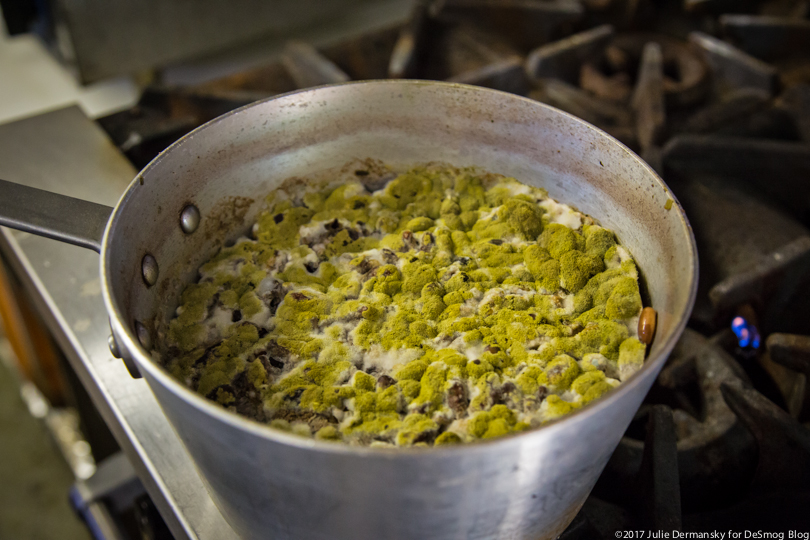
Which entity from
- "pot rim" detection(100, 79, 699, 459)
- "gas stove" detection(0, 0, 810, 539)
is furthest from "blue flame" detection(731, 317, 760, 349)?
"pot rim" detection(100, 79, 699, 459)

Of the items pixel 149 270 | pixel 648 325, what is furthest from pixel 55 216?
pixel 648 325

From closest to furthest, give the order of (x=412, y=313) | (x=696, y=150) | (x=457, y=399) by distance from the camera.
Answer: (x=457, y=399), (x=412, y=313), (x=696, y=150)

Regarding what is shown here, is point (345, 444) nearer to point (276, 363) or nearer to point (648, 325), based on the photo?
point (276, 363)

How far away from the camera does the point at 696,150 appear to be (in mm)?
1135

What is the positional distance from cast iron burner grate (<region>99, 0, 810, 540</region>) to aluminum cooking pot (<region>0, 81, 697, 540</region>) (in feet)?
0.73

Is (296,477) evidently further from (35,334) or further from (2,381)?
(2,381)

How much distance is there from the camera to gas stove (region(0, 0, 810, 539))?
753mm

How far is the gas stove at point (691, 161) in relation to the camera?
0.75 metres

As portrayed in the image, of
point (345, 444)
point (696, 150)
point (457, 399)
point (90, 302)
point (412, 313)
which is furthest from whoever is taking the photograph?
point (696, 150)

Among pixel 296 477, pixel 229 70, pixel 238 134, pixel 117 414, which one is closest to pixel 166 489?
pixel 117 414

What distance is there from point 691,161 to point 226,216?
84 cm

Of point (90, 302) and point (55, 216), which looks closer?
point (55, 216)

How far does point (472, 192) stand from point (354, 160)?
7.5 inches

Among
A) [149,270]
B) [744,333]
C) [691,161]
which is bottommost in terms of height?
[744,333]
